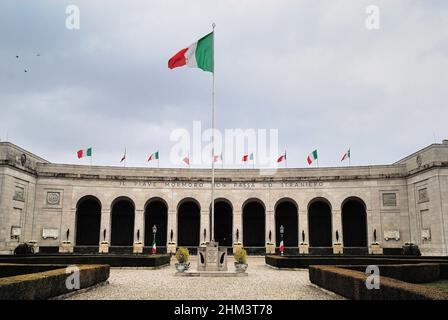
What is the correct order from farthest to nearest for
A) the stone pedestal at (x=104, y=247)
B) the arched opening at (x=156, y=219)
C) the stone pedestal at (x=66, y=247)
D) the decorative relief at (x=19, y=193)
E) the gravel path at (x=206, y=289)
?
the arched opening at (x=156, y=219) → the stone pedestal at (x=104, y=247) → the stone pedestal at (x=66, y=247) → the decorative relief at (x=19, y=193) → the gravel path at (x=206, y=289)

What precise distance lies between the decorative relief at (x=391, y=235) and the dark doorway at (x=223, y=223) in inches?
758

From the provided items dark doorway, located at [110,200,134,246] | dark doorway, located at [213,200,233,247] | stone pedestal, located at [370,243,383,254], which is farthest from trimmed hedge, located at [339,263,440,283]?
dark doorway, located at [110,200,134,246]

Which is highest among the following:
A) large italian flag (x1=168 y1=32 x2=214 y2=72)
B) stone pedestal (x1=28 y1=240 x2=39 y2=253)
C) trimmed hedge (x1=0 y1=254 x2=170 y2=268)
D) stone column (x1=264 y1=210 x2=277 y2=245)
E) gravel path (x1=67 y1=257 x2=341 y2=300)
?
large italian flag (x1=168 y1=32 x2=214 y2=72)

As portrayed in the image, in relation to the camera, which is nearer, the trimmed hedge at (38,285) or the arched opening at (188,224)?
the trimmed hedge at (38,285)

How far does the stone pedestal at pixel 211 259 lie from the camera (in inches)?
1056

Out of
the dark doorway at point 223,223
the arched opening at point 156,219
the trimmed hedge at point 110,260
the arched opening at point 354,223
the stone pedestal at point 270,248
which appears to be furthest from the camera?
the dark doorway at point 223,223

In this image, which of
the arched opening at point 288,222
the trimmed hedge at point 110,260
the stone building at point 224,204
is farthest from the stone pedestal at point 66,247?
the arched opening at point 288,222

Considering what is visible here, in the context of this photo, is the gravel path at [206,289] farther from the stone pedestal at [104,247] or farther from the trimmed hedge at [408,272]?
the stone pedestal at [104,247]

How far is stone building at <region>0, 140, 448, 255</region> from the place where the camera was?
44000 mm

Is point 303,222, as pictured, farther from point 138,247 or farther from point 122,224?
point 122,224

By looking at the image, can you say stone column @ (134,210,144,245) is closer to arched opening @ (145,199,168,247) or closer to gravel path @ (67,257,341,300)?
arched opening @ (145,199,168,247)

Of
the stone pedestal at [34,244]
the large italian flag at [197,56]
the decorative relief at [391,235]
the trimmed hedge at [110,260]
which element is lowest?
the trimmed hedge at [110,260]

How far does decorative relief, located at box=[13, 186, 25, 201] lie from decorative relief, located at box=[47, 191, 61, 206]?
12.0 feet
